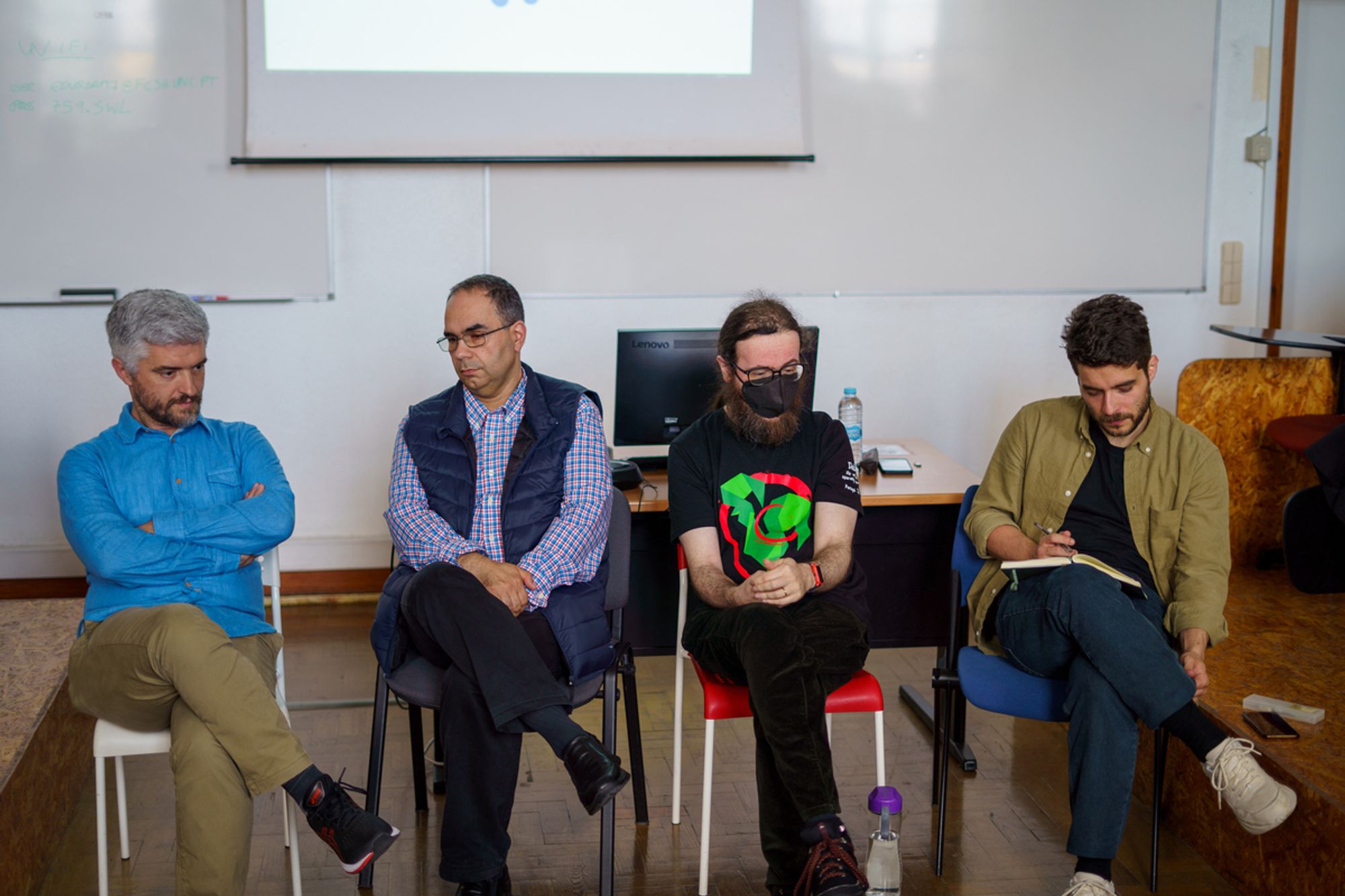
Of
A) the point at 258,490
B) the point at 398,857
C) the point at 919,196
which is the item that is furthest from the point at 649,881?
the point at 919,196

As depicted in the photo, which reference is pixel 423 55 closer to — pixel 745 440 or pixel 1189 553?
pixel 745 440

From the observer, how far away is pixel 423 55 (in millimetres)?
4266

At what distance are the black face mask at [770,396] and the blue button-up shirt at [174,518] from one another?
3.42 ft

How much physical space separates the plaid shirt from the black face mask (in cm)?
37

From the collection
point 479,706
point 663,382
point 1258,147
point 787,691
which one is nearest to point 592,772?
point 479,706

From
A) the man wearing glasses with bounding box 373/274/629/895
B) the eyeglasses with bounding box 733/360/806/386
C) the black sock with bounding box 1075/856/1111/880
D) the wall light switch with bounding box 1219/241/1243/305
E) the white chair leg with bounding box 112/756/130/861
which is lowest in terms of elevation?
the white chair leg with bounding box 112/756/130/861

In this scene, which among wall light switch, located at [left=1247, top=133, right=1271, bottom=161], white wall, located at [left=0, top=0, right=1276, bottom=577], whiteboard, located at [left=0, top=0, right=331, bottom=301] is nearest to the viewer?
whiteboard, located at [left=0, top=0, right=331, bottom=301]

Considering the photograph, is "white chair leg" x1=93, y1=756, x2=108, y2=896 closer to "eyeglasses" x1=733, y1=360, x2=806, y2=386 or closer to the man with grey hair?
the man with grey hair

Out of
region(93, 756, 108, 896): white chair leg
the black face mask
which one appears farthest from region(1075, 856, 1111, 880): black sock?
region(93, 756, 108, 896): white chair leg

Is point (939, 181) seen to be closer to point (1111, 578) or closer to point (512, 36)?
Result: point (512, 36)

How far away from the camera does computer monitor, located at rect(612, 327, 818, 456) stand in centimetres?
315

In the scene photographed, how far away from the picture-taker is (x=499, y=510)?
262cm

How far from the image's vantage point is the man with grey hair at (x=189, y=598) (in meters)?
2.18

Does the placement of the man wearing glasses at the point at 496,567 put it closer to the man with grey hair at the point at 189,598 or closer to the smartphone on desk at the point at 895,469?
the man with grey hair at the point at 189,598
